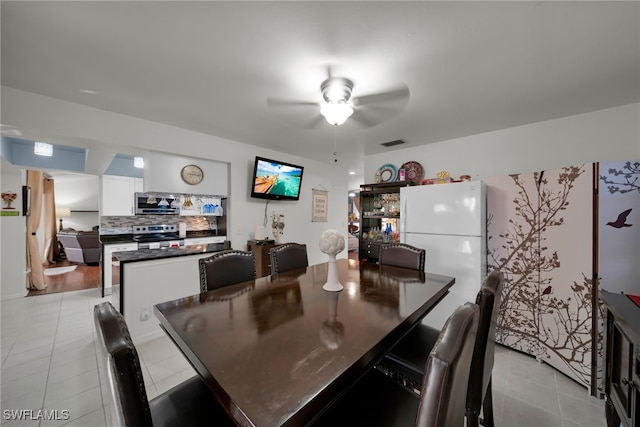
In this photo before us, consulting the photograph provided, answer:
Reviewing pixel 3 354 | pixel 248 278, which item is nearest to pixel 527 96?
pixel 248 278

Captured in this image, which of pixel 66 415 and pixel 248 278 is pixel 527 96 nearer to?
pixel 248 278

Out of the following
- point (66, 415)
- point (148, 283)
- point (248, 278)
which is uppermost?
point (248, 278)

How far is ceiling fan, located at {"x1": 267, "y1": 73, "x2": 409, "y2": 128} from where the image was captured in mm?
1908

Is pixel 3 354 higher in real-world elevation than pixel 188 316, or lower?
lower

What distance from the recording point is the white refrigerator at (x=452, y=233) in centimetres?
241

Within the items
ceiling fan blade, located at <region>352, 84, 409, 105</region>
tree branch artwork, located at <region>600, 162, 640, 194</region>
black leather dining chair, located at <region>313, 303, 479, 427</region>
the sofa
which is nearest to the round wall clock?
ceiling fan blade, located at <region>352, 84, 409, 105</region>

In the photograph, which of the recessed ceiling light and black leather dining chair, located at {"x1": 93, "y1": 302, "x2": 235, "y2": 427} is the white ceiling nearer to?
black leather dining chair, located at {"x1": 93, "y1": 302, "x2": 235, "y2": 427}

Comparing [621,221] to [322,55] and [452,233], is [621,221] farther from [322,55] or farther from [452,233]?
[322,55]

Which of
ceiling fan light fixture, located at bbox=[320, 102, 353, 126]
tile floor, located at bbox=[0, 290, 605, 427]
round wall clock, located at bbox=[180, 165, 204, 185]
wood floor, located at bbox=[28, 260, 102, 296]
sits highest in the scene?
ceiling fan light fixture, located at bbox=[320, 102, 353, 126]

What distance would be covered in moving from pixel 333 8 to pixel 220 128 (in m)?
2.20

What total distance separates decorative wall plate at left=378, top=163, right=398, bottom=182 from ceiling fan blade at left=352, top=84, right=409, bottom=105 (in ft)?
5.78

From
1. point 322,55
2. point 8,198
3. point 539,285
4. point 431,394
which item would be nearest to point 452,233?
point 539,285

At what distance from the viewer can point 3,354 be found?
2.23 metres

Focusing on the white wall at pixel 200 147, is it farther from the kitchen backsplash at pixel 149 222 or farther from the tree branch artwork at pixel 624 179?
the tree branch artwork at pixel 624 179
